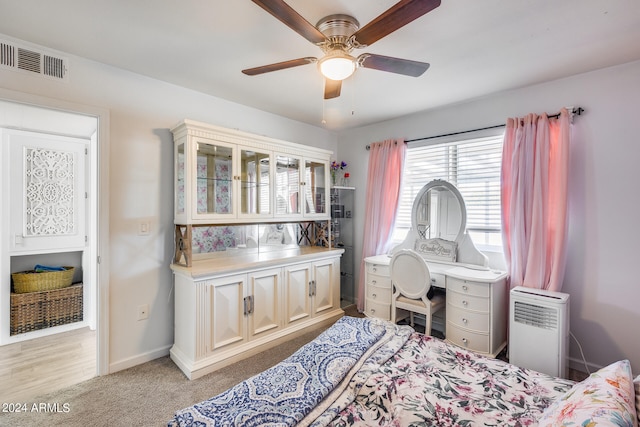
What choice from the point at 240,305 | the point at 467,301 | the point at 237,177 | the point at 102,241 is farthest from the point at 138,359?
the point at 467,301

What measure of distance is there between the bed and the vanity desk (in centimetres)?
110

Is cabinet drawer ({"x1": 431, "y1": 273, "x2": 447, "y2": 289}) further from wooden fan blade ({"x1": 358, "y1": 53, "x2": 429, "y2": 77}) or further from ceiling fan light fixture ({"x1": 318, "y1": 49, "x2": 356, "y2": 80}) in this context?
ceiling fan light fixture ({"x1": 318, "y1": 49, "x2": 356, "y2": 80})

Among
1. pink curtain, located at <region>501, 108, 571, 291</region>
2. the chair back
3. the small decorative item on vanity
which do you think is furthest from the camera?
the small decorative item on vanity

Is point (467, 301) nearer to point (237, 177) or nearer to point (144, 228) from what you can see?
point (237, 177)

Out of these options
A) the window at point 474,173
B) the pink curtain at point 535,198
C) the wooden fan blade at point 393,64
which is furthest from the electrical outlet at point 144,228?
the pink curtain at point 535,198

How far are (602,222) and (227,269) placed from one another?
123 inches

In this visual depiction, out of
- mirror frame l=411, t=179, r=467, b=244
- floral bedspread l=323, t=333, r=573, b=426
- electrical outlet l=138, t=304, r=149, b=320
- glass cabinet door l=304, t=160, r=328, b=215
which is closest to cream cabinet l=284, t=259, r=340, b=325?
glass cabinet door l=304, t=160, r=328, b=215

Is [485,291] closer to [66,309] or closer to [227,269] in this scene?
[227,269]

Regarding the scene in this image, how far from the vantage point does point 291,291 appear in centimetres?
305

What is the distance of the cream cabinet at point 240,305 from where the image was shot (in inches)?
93.8

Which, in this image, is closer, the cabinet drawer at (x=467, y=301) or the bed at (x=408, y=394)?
the bed at (x=408, y=394)

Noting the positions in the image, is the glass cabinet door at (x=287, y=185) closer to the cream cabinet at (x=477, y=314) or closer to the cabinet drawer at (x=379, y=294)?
the cabinet drawer at (x=379, y=294)

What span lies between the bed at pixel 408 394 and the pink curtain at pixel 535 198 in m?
1.42

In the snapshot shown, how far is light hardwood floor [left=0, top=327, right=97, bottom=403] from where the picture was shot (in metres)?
2.17
